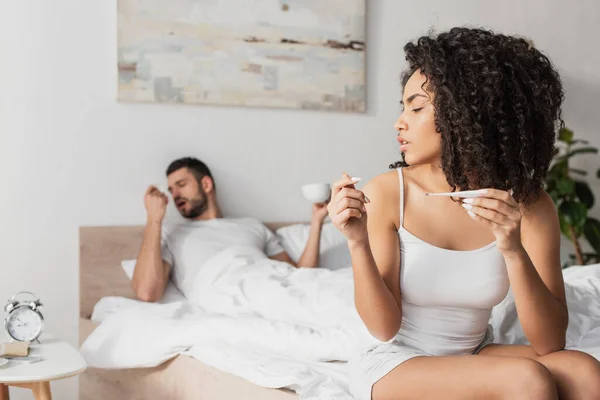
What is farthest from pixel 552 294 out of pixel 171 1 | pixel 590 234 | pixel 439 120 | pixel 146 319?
pixel 590 234

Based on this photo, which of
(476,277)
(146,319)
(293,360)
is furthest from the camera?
(146,319)

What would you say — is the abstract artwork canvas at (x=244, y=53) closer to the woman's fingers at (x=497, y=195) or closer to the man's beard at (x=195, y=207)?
the man's beard at (x=195, y=207)

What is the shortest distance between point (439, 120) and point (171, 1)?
179cm

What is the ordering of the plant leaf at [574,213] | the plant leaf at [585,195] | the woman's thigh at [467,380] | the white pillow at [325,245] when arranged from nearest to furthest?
the woman's thigh at [467,380] → the white pillow at [325,245] → the plant leaf at [574,213] → the plant leaf at [585,195]

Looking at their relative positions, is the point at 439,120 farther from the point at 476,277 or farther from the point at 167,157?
the point at 167,157

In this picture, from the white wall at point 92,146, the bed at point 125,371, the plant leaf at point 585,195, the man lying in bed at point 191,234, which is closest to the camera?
the bed at point 125,371

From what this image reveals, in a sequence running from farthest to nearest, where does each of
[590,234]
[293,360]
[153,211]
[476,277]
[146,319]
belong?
1. [590,234]
2. [153,211]
3. [146,319]
4. [293,360]
5. [476,277]

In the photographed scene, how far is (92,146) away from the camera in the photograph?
2850mm

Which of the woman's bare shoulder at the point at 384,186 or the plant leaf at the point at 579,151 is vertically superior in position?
the plant leaf at the point at 579,151

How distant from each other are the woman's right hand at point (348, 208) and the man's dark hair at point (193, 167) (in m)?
1.59

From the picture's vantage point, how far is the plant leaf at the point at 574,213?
3.52 m

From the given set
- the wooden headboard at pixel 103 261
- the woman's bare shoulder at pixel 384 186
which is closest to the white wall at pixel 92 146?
the wooden headboard at pixel 103 261

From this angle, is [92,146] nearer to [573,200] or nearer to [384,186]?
[384,186]

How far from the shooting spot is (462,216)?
59.8 inches
